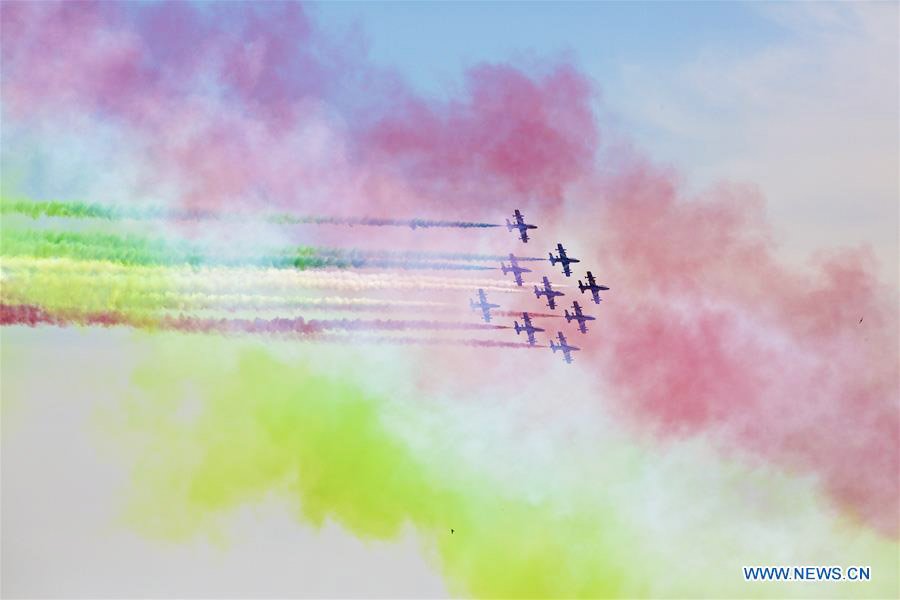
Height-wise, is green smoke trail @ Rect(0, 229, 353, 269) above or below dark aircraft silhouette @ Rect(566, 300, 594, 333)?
below

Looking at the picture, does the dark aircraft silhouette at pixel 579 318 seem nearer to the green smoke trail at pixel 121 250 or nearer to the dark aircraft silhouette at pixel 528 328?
the dark aircraft silhouette at pixel 528 328

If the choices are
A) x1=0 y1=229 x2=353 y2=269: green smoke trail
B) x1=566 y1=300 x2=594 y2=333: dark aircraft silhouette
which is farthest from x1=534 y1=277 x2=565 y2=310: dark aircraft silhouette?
x1=0 y1=229 x2=353 y2=269: green smoke trail

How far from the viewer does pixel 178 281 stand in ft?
137

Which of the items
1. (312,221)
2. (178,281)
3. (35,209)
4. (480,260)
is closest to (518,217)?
(480,260)

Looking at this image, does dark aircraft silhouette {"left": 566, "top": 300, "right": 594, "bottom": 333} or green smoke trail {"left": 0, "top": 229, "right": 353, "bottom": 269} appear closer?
green smoke trail {"left": 0, "top": 229, "right": 353, "bottom": 269}

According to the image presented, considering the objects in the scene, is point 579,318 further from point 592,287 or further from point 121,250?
point 121,250

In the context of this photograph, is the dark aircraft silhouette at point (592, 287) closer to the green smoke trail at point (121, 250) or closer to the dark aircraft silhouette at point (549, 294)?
the dark aircraft silhouette at point (549, 294)

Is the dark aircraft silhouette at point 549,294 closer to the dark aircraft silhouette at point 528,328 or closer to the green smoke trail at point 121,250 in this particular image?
the dark aircraft silhouette at point 528,328

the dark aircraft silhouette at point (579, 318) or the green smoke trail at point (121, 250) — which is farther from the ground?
the dark aircraft silhouette at point (579, 318)

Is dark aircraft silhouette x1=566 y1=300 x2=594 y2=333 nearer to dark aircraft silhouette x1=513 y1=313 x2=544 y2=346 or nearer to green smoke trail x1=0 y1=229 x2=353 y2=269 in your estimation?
dark aircraft silhouette x1=513 y1=313 x2=544 y2=346

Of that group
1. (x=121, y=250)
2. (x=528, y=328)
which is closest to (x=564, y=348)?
(x=528, y=328)

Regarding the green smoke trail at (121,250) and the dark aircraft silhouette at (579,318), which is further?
the dark aircraft silhouette at (579,318)

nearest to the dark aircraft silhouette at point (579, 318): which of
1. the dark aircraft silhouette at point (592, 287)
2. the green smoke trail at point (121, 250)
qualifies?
the dark aircraft silhouette at point (592, 287)

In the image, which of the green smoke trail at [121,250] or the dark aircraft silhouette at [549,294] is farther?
the dark aircraft silhouette at [549,294]
